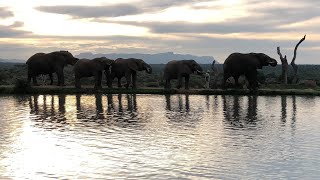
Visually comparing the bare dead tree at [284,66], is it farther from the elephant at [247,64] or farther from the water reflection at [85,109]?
the water reflection at [85,109]

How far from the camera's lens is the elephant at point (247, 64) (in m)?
41.4

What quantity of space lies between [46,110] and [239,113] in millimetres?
10411

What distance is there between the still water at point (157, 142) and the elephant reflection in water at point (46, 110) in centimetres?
5

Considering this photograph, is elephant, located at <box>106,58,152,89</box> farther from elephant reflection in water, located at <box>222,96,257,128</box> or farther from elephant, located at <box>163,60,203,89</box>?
elephant reflection in water, located at <box>222,96,257,128</box>

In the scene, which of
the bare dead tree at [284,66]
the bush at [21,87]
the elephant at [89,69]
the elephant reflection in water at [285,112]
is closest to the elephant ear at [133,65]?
the elephant at [89,69]

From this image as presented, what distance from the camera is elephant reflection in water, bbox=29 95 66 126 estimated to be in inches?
914

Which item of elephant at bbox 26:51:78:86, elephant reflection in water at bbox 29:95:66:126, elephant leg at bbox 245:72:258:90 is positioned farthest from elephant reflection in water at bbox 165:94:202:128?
elephant at bbox 26:51:78:86

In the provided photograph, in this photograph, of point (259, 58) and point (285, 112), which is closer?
point (285, 112)

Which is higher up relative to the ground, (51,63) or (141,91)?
(51,63)

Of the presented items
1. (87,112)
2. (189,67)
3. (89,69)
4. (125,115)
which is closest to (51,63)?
(89,69)

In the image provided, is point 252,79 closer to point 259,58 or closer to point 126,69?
point 259,58

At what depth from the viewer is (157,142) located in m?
17.2

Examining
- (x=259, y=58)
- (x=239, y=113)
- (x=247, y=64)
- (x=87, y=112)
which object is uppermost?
(x=259, y=58)

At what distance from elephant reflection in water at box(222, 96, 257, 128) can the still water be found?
5cm
